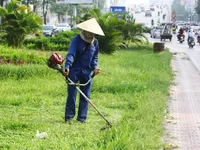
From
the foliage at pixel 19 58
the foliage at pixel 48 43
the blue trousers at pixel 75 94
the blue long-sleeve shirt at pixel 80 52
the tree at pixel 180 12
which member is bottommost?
the tree at pixel 180 12

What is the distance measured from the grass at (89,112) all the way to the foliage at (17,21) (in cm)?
667

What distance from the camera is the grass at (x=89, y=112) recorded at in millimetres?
6273

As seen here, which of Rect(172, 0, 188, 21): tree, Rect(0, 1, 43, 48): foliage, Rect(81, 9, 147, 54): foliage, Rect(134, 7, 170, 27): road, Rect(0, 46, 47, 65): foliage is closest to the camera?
Rect(0, 46, 47, 65): foliage

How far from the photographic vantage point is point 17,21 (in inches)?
778

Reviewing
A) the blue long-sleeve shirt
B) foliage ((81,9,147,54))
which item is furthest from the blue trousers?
foliage ((81,9,147,54))

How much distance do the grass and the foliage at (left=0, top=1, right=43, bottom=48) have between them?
6669 millimetres

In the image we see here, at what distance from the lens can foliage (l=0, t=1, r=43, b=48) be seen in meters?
19.9

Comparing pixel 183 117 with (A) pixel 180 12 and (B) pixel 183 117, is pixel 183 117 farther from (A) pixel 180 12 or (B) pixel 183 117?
(A) pixel 180 12

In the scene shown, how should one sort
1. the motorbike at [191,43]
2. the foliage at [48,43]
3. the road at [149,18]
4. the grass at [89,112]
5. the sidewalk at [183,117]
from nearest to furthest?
the grass at [89,112] → the sidewalk at [183,117] → the foliage at [48,43] → the motorbike at [191,43] → the road at [149,18]

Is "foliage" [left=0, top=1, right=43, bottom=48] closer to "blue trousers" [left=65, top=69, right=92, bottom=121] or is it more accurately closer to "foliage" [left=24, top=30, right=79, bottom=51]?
"foliage" [left=24, top=30, right=79, bottom=51]

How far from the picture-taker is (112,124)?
7.58 metres

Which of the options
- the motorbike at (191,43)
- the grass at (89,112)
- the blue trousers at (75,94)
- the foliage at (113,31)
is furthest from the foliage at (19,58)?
the motorbike at (191,43)

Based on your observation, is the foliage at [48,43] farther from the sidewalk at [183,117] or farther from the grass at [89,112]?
the sidewalk at [183,117]

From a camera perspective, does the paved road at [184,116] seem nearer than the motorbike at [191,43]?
Yes
